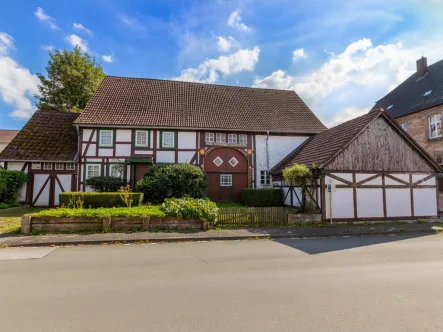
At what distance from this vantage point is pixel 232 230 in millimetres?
11344

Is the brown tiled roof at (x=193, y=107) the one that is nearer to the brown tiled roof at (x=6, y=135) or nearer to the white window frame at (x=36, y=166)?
the white window frame at (x=36, y=166)

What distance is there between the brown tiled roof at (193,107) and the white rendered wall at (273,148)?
72cm

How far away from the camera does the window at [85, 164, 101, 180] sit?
18.5 meters

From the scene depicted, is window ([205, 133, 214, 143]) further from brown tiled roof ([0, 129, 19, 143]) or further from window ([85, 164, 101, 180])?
brown tiled roof ([0, 129, 19, 143])

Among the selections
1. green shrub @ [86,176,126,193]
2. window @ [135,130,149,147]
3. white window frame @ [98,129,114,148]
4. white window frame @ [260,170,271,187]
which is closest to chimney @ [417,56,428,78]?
white window frame @ [260,170,271,187]

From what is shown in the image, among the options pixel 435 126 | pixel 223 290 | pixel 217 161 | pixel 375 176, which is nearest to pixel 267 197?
pixel 217 161

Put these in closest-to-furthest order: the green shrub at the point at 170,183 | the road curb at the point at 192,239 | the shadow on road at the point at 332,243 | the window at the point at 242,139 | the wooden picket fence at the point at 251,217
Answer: the shadow on road at the point at 332,243 < the road curb at the point at 192,239 < the wooden picket fence at the point at 251,217 < the green shrub at the point at 170,183 < the window at the point at 242,139

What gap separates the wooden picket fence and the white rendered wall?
7.78 meters

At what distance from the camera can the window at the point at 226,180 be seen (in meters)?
20.2

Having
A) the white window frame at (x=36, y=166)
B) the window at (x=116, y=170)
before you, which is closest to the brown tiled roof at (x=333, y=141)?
the window at (x=116, y=170)

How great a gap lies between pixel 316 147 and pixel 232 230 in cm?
837

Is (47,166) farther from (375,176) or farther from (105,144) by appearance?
(375,176)

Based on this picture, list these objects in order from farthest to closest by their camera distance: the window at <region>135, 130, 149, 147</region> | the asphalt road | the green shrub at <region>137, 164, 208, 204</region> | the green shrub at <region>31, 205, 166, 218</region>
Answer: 1. the window at <region>135, 130, 149, 147</region>
2. the green shrub at <region>137, 164, 208, 204</region>
3. the green shrub at <region>31, 205, 166, 218</region>
4. the asphalt road

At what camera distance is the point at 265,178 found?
20750 millimetres
